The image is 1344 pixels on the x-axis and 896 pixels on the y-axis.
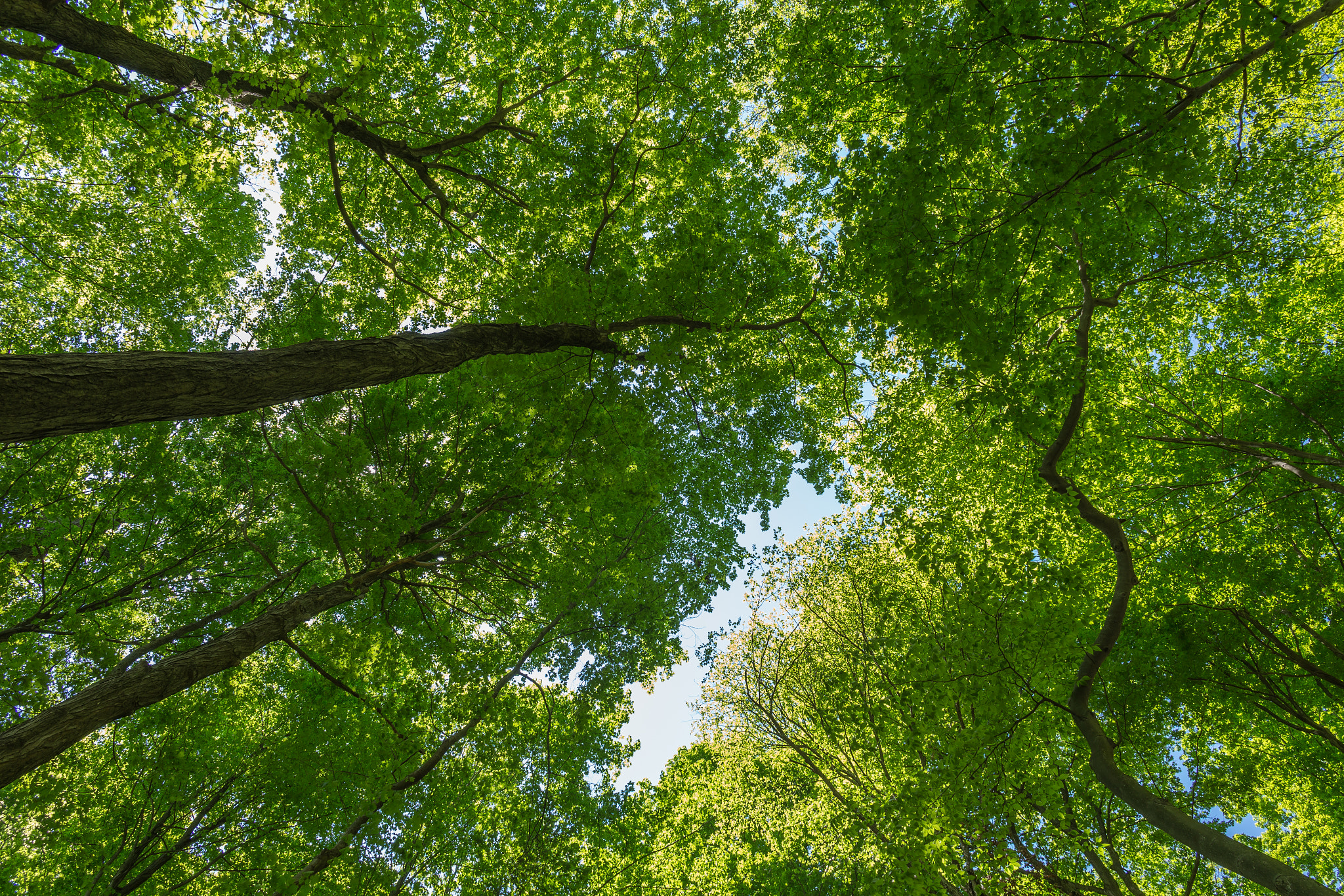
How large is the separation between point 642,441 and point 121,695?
6097 mm

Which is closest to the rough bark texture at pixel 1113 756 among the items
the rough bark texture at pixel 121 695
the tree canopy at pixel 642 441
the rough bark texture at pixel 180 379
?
the tree canopy at pixel 642 441

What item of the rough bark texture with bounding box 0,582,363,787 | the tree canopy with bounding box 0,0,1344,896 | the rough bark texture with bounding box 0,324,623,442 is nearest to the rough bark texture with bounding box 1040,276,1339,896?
the tree canopy with bounding box 0,0,1344,896

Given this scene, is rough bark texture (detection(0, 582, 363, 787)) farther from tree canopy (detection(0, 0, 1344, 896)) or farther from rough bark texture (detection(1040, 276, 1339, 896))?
rough bark texture (detection(1040, 276, 1339, 896))

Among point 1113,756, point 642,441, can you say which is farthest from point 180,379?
point 1113,756

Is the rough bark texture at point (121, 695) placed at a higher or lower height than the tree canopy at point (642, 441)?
lower

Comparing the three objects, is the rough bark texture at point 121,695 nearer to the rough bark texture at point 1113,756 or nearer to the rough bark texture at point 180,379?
the rough bark texture at point 180,379

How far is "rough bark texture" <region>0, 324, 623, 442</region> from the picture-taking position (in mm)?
2594

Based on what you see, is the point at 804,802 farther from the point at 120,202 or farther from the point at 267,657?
the point at 120,202

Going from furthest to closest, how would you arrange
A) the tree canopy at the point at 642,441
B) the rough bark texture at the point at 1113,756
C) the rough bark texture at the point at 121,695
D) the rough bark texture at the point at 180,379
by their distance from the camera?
the tree canopy at the point at 642,441 → the rough bark texture at the point at 1113,756 → the rough bark texture at the point at 121,695 → the rough bark texture at the point at 180,379

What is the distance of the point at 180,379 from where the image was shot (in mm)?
3150

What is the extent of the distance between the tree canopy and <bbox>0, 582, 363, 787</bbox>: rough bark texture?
0.05m

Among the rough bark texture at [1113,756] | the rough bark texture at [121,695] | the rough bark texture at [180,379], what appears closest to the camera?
the rough bark texture at [180,379]

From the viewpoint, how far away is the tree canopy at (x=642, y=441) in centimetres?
581

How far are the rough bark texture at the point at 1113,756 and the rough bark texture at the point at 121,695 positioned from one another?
9.96 meters
